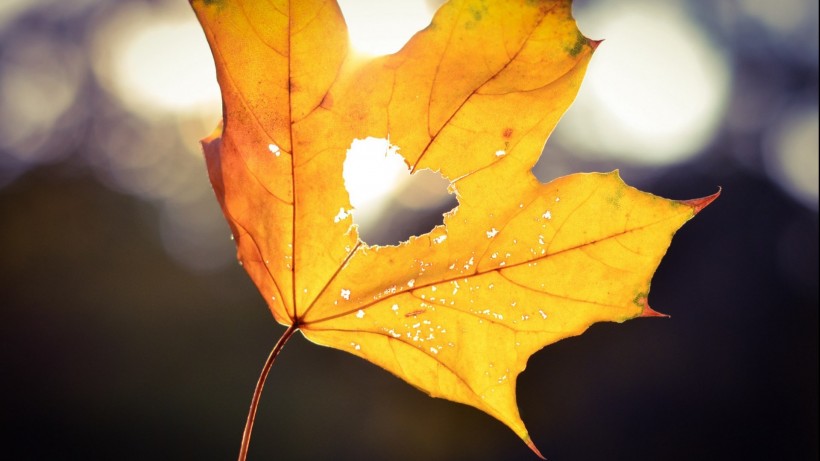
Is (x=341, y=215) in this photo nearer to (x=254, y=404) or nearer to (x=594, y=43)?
(x=254, y=404)

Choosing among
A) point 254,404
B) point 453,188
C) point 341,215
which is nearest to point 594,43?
point 453,188

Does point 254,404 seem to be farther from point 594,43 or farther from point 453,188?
point 594,43

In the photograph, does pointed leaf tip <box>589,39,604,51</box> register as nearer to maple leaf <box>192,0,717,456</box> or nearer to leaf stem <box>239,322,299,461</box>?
maple leaf <box>192,0,717,456</box>

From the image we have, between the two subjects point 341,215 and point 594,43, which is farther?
point 341,215

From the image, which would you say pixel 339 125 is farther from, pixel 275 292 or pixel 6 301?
pixel 6 301

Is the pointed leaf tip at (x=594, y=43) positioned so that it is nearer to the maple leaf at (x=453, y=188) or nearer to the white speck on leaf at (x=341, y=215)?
the maple leaf at (x=453, y=188)

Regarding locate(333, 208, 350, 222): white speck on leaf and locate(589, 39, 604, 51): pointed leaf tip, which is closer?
Answer: locate(589, 39, 604, 51): pointed leaf tip

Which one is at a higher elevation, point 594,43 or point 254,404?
point 594,43

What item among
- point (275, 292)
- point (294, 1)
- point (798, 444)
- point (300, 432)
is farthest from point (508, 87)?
point (798, 444)

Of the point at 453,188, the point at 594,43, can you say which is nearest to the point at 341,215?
the point at 453,188

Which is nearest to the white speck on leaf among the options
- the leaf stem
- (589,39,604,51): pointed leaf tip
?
the leaf stem

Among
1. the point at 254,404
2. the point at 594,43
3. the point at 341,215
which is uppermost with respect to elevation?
the point at 594,43
